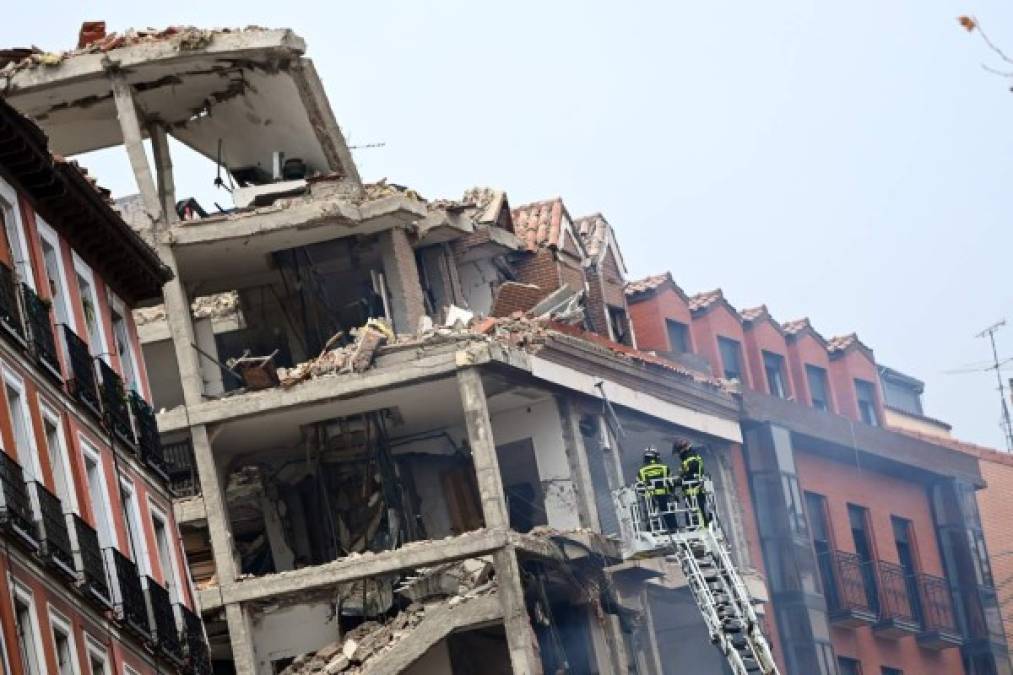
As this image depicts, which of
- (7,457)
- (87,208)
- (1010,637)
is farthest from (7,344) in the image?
(1010,637)

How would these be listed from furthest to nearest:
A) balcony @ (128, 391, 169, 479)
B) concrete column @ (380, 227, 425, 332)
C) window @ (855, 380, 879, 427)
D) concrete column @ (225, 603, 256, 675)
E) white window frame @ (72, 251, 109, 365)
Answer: window @ (855, 380, 879, 427), concrete column @ (380, 227, 425, 332), concrete column @ (225, 603, 256, 675), balcony @ (128, 391, 169, 479), white window frame @ (72, 251, 109, 365)

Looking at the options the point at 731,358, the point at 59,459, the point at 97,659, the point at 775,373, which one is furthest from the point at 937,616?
the point at 59,459

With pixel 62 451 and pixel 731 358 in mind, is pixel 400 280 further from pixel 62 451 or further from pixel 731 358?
pixel 62 451

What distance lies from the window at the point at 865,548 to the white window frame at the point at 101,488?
32.9 m

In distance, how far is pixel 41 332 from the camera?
44.1 metres

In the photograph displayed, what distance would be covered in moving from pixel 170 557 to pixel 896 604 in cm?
3104

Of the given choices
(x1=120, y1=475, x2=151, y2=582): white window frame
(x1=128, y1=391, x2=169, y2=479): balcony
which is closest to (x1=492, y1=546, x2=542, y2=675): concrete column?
(x1=128, y1=391, x2=169, y2=479): balcony

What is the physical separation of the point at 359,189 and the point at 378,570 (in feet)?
25.9

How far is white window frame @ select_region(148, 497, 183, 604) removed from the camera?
49094 millimetres

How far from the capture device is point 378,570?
61188 mm

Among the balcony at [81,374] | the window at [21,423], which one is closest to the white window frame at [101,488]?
the balcony at [81,374]

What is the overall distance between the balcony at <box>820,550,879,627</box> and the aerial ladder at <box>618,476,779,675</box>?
12456mm

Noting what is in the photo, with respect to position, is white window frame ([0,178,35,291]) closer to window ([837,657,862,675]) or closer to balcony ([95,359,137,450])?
balcony ([95,359,137,450])

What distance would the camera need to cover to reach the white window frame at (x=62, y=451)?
143 feet
